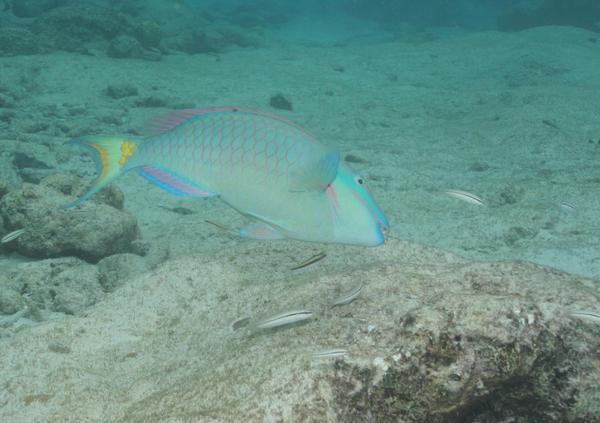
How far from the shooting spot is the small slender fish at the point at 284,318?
192 cm

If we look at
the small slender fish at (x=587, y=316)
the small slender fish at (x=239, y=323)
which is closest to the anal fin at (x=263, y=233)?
the small slender fish at (x=239, y=323)

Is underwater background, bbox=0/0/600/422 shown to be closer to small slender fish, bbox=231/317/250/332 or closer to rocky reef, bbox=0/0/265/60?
small slender fish, bbox=231/317/250/332

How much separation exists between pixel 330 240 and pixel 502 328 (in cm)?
79

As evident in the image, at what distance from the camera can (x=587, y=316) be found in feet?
5.40

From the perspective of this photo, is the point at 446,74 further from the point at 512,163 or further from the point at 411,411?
the point at 411,411

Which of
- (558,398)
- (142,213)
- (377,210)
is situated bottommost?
(142,213)

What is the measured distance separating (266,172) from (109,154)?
2.28ft

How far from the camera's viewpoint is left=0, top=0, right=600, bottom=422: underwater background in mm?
1601

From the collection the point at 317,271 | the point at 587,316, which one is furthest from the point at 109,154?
the point at 587,316

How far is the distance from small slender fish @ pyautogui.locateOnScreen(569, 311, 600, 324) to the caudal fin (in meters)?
1.98

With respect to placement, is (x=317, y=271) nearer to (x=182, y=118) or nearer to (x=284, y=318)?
(x=284, y=318)

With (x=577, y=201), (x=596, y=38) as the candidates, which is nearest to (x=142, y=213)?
(x=577, y=201)

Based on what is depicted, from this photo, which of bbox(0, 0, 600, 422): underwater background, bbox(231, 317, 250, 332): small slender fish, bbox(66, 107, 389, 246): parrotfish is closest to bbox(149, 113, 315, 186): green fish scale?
bbox(66, 107, 389, 246): parrotfish

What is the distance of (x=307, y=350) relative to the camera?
1.64 metres
